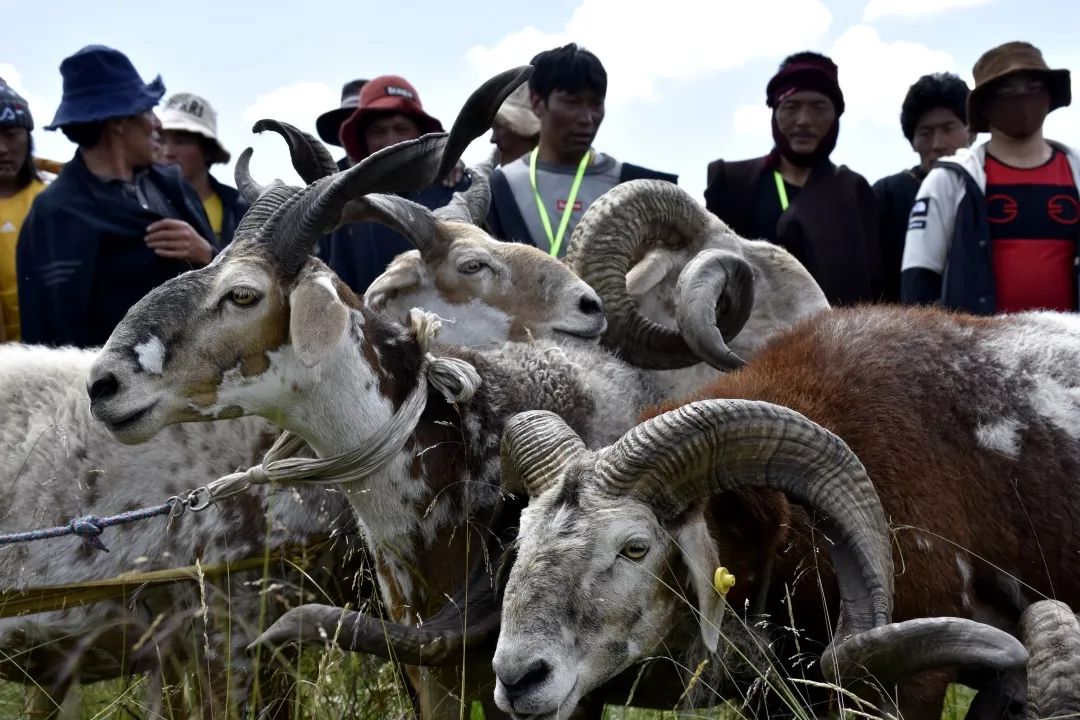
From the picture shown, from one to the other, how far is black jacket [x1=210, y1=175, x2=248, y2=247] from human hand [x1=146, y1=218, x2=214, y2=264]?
1.40m

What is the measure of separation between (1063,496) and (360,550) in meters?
2.71

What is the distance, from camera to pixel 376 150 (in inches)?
277

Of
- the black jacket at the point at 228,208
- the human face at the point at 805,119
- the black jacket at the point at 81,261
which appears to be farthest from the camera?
the black jacket at the point at 228,208

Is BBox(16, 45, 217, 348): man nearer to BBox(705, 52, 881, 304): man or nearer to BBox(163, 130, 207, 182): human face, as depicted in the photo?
BBox(163, 130, 207, 182): human face

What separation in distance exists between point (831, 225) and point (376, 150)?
101 inches

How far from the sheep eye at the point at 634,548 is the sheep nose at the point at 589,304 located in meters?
2.19

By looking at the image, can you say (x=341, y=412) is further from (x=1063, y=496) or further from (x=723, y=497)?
(x=1063, y=496)

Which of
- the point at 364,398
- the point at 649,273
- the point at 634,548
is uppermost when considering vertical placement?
the point at 649,273

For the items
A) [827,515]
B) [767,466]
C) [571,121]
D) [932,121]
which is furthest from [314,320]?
[932,121]

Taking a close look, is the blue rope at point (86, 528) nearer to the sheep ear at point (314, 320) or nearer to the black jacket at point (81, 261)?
the sheep ear at point (314, 320)

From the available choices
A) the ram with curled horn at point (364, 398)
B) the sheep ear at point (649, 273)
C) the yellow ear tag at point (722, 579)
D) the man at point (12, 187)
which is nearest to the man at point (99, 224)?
the man at point (12, 187)

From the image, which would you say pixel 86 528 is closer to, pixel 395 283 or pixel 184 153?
pixel 395 283

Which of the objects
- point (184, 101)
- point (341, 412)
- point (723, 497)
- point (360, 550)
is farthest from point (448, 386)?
point (184, 101)

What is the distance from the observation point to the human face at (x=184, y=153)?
8.43 metres
